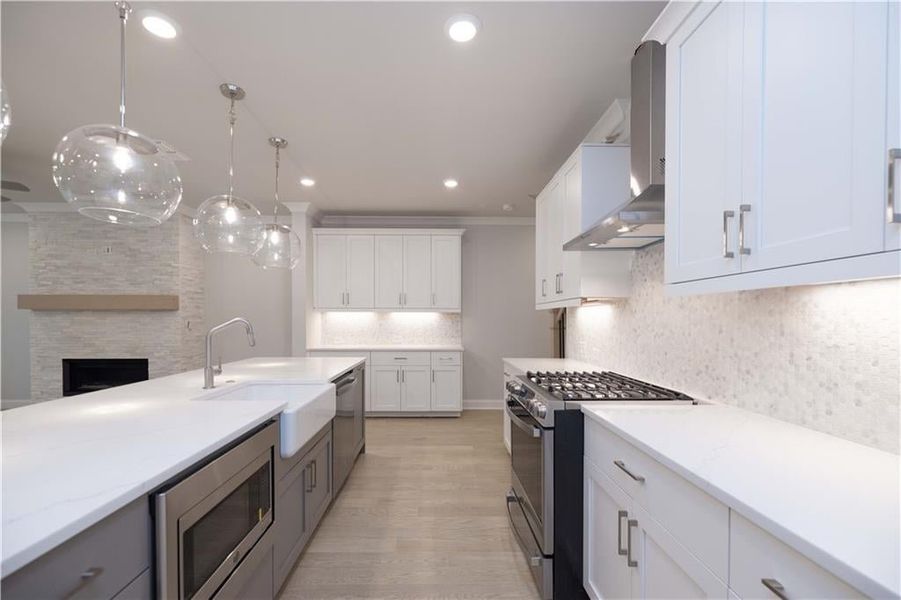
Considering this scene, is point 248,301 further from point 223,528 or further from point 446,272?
point 223,528

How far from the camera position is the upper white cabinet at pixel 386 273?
5020 mm

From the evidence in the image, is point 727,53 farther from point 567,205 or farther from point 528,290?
point 528,290

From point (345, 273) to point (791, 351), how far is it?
Answer: 457 cm

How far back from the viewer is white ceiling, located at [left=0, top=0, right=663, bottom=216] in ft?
5.57

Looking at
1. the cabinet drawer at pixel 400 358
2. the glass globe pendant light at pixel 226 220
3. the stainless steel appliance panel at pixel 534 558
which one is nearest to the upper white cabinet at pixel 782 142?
the stainless steel appliance panel at pixel 534 558

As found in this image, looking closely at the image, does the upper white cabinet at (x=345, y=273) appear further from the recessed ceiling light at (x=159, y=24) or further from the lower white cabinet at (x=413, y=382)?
the recessed ceiling light at (x=159, y=24)

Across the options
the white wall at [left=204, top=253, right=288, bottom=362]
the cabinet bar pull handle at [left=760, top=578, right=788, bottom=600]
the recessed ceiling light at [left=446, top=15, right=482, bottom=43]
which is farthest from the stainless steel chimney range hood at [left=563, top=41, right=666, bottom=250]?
the white wall at [left=204, top=253, right=288, bottom=362]

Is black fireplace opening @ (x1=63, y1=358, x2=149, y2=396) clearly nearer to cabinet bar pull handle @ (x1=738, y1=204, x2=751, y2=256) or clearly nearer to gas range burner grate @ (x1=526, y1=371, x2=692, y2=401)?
gas range burner grate @ (x1=526, y1=371, x2=692, y2=401)

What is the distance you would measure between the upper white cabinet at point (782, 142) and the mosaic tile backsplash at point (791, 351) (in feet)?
1.31

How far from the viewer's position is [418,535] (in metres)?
2.28

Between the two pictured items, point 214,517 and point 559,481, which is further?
point 559,481

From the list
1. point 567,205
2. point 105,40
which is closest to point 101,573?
point 105,40

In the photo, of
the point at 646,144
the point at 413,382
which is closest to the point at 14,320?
the point at 413,382

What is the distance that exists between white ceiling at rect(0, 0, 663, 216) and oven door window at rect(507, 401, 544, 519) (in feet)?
6.25
